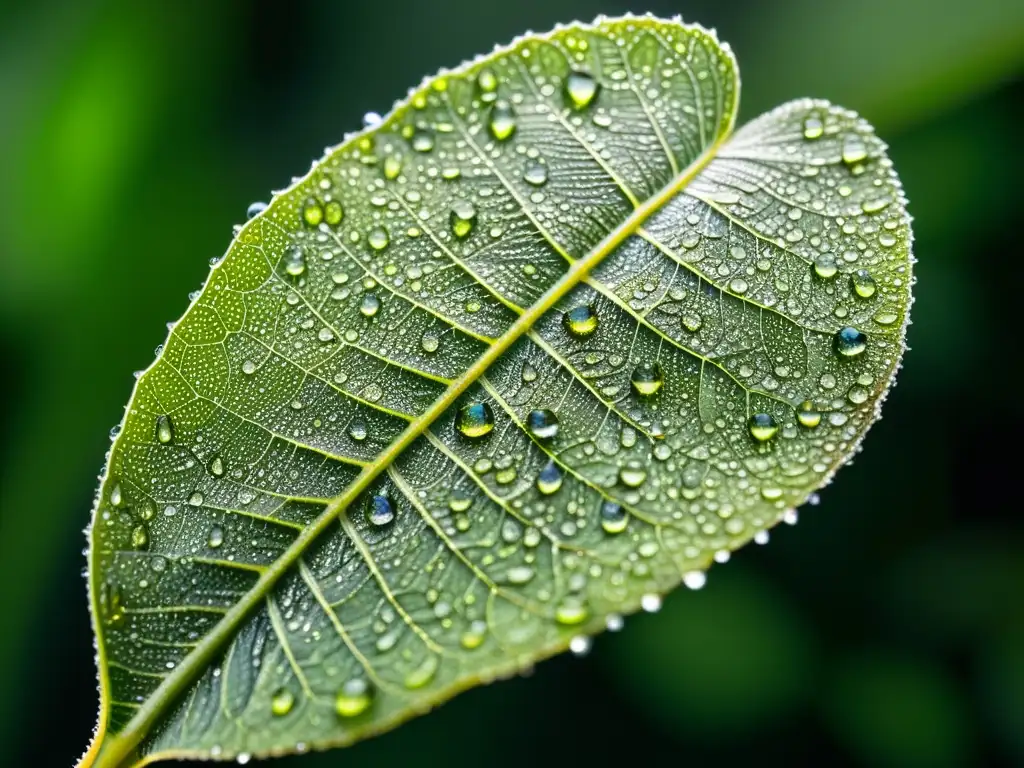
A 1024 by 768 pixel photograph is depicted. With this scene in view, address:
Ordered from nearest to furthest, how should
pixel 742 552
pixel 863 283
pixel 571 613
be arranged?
1. pixel 571 613
2. pixel 863 283
3. pixel 742 552

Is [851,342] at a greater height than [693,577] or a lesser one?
greater

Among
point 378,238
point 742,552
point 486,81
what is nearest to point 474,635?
point 378,238

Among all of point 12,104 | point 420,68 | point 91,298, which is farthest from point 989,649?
point 12,104

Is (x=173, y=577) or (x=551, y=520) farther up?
(x=551, y=520)

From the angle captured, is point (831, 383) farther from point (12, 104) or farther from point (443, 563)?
point (12, 104)

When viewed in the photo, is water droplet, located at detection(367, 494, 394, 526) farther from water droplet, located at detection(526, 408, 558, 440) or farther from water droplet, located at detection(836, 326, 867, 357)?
water droplet, located at detection(836, 326, 867, 357)

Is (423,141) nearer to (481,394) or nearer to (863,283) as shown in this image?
(481,394)
